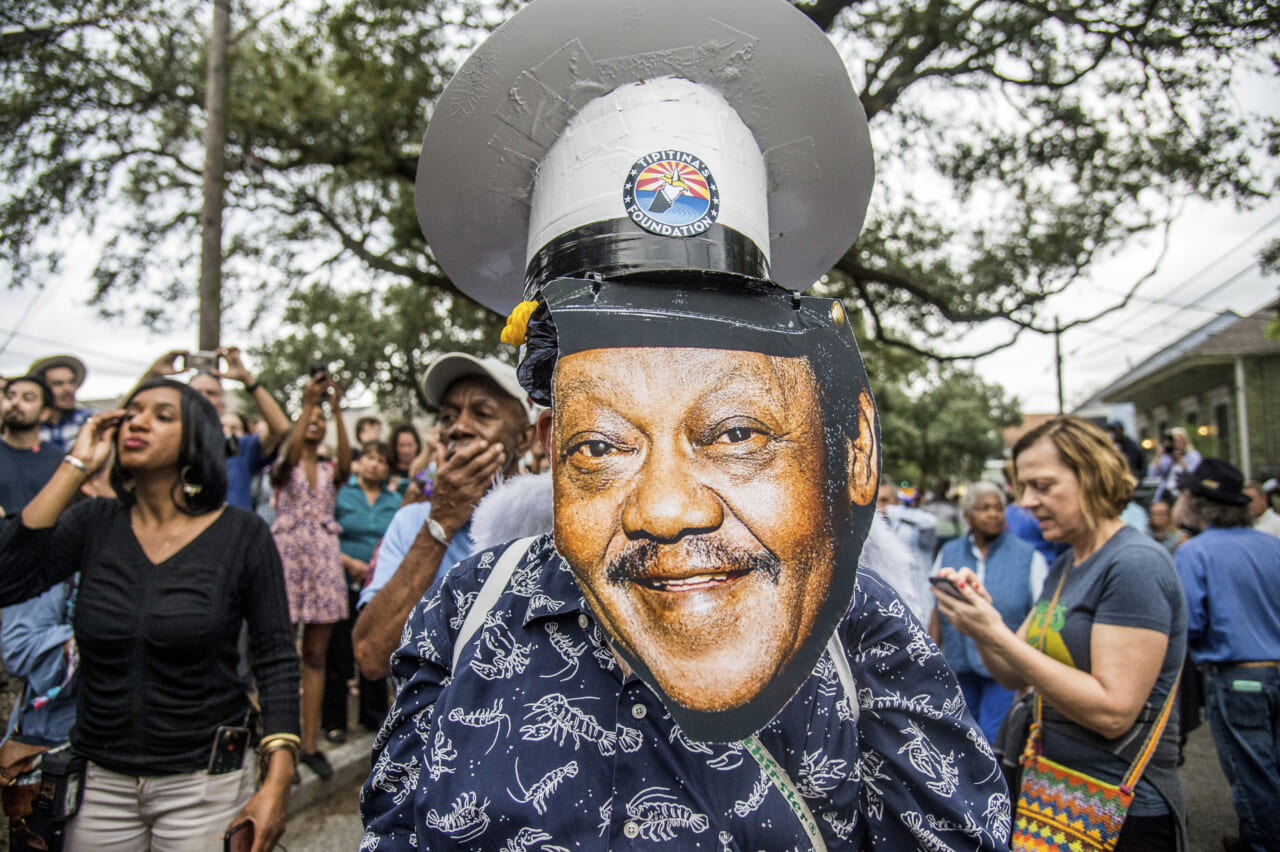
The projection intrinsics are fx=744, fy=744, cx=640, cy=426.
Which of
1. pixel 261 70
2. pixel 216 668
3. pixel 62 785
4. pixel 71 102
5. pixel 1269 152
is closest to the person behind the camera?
pixel 62 785

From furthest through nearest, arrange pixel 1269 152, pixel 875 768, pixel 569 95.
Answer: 1. pixel 1269 152
2. pixel 569 95
3. pixel 875 768

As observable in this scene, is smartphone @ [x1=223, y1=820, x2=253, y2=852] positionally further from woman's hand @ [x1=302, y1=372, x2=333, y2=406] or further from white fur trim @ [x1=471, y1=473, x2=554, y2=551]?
woman's hand @ [x1=302, y1=372, x2=333, y2=406]

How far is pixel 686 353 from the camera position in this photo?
93 cm

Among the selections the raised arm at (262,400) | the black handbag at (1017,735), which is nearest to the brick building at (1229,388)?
the black handbag at (1017,735)

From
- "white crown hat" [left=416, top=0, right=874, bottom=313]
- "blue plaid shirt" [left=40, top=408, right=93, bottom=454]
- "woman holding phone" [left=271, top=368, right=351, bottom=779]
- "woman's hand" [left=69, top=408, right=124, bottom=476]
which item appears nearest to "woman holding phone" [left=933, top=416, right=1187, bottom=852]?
"white crown hat" [left=416, top=0, right=874, bottom=313]

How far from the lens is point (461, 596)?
1279 millimetres

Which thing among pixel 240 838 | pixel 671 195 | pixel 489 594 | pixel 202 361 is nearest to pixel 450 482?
pixel 489 594

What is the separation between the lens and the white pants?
84.4 inches

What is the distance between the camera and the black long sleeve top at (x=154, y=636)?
7.04 feet

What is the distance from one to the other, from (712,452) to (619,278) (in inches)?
10.5

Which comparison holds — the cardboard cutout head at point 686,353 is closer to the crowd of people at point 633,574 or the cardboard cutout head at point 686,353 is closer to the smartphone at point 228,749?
the crowd of people at point 633,574

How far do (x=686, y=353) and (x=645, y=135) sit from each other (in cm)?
43

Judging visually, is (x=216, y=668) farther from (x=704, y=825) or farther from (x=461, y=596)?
(x=704, y=825)

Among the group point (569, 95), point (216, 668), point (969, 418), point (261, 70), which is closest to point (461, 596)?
point (569, 95)
